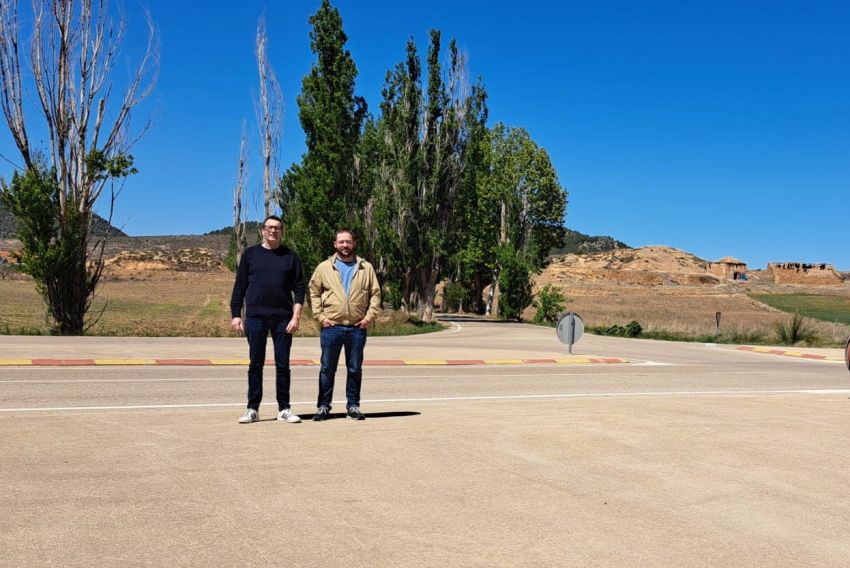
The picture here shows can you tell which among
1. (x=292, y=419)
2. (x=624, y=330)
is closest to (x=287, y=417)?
(x=292, y=419)

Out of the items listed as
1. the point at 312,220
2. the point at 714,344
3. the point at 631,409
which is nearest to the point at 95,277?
the point at 312,220

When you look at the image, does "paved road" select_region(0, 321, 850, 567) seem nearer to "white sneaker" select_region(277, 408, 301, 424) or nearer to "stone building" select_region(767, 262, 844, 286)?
"white sneaker" select_region(277, 408, 301, 424)

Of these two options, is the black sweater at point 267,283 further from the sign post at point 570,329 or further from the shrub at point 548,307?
the shrub at point 548,307

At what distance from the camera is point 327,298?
28.1ft

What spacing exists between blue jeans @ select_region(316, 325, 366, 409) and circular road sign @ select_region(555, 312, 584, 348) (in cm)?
1201

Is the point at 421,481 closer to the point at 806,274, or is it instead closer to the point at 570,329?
the point at 570,329

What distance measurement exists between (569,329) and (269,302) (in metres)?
12.9

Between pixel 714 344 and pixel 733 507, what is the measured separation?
1041 inches

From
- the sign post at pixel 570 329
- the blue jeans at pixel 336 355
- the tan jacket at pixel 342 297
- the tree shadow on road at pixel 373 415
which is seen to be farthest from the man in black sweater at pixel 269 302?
the sign post at pixel 570 329

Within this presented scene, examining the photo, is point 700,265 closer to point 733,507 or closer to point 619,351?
point 619,351

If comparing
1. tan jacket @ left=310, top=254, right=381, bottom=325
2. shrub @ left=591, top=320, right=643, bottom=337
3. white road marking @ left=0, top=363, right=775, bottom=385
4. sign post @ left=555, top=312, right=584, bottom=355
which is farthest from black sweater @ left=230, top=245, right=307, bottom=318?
shrub @ left=591, top=320, right=643, bottom=337

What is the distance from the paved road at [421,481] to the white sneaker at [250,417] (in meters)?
0.16

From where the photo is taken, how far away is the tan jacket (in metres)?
8.50

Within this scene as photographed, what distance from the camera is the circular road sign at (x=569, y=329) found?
20.0 meters
